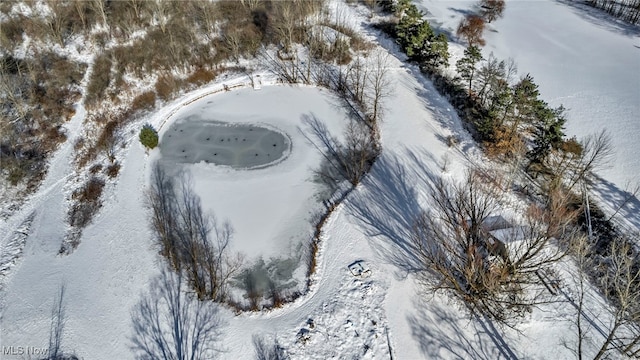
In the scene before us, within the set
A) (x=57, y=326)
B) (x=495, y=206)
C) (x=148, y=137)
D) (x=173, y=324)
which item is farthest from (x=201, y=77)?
(x=495, y=206)

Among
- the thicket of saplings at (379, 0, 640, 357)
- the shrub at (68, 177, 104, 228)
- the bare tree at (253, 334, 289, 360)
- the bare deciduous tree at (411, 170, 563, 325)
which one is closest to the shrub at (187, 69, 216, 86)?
the shrub at (68, 177, 104, 228)

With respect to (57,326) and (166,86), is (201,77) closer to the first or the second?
(166,86)

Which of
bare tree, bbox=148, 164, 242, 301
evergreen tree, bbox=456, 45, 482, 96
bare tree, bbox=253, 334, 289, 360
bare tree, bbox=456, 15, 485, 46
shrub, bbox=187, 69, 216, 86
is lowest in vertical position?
bare tree, bbox=253, 334, 289, 360

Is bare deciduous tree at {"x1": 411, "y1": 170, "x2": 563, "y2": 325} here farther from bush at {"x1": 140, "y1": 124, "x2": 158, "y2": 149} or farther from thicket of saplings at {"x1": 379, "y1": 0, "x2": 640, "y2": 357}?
bush at {"x1": 140, "y1": 124, "x2": 158, "y2": 149}

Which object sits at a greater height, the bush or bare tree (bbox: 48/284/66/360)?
the bush

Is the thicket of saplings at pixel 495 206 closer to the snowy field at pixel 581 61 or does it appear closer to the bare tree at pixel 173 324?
the snowy field at pixel 581 61
